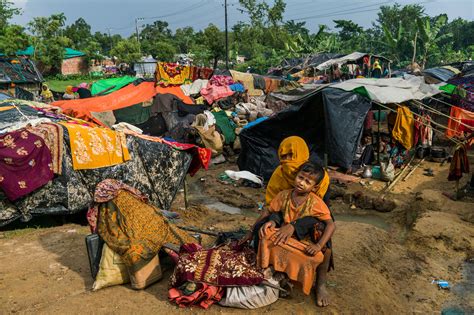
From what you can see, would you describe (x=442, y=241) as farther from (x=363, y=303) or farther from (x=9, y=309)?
(x=9, y=309)

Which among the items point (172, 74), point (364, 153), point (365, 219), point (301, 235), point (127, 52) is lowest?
point (365, 219)

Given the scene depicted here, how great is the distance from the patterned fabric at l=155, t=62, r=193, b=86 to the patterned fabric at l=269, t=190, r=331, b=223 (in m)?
12.2

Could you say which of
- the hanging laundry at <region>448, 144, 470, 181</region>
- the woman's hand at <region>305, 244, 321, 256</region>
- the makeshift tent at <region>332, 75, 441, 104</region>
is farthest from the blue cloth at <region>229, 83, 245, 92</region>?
the woman's hand at <region>305, 244, 321, 256</region>

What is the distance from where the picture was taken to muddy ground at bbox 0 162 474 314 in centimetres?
325

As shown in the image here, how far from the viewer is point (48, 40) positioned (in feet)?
104

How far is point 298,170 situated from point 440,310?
2.16 meters

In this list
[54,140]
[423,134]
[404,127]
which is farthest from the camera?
[423,134]

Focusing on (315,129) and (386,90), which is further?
(315,129)

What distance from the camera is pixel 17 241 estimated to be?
5.02 metres

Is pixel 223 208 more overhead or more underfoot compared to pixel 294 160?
more underfoot

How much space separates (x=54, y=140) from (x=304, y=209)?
13.1 feet

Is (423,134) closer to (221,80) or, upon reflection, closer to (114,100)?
(221,80)

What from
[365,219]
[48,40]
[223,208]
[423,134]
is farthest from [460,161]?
[48,40]

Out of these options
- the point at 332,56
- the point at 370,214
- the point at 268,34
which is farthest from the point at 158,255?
the point at 268,34
